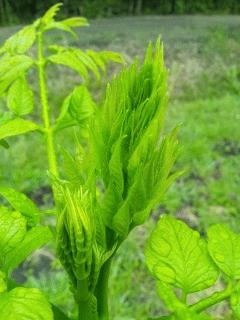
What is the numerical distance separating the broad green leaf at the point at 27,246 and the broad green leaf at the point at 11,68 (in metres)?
0.36

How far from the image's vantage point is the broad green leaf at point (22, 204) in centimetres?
60

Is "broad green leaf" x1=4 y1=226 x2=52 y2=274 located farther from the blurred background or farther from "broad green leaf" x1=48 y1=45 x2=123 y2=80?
"broad green leaf" x1=48 y1=45 x2=123 y2=80

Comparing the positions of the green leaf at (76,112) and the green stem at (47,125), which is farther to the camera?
Result: the green leaf at (76,112)

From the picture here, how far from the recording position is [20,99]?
2.73ft

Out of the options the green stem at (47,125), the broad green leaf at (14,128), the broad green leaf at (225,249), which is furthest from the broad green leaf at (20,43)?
the broad green leaf at (225,249)

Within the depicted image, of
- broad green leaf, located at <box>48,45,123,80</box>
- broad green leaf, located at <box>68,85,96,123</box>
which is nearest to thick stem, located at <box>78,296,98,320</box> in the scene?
broad green leaf, located at <box>68,85,96,123</box>

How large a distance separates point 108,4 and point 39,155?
13.6 meters

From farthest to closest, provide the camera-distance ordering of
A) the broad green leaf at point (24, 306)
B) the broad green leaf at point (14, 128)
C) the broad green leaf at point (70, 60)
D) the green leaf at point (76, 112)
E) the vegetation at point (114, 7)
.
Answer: the vegetation at point (114, 7)
the broad green leaf at point (70, 60)
the green leaf at point (76, 112)
the broad green leaf at point (14, 128)
the broad green leaf at point (24, 306)

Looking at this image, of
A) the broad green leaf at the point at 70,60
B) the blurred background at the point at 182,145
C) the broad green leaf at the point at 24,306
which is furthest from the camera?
the blurred background at the point at 182,145

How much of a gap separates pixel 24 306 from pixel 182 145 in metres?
0.18

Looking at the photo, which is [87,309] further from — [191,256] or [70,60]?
[70,60]

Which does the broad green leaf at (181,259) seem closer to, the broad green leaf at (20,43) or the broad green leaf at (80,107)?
the broad green leaf at (80,107)

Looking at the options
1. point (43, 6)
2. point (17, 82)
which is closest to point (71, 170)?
point (17, 82)

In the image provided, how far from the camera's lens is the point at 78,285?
1.51 feet
